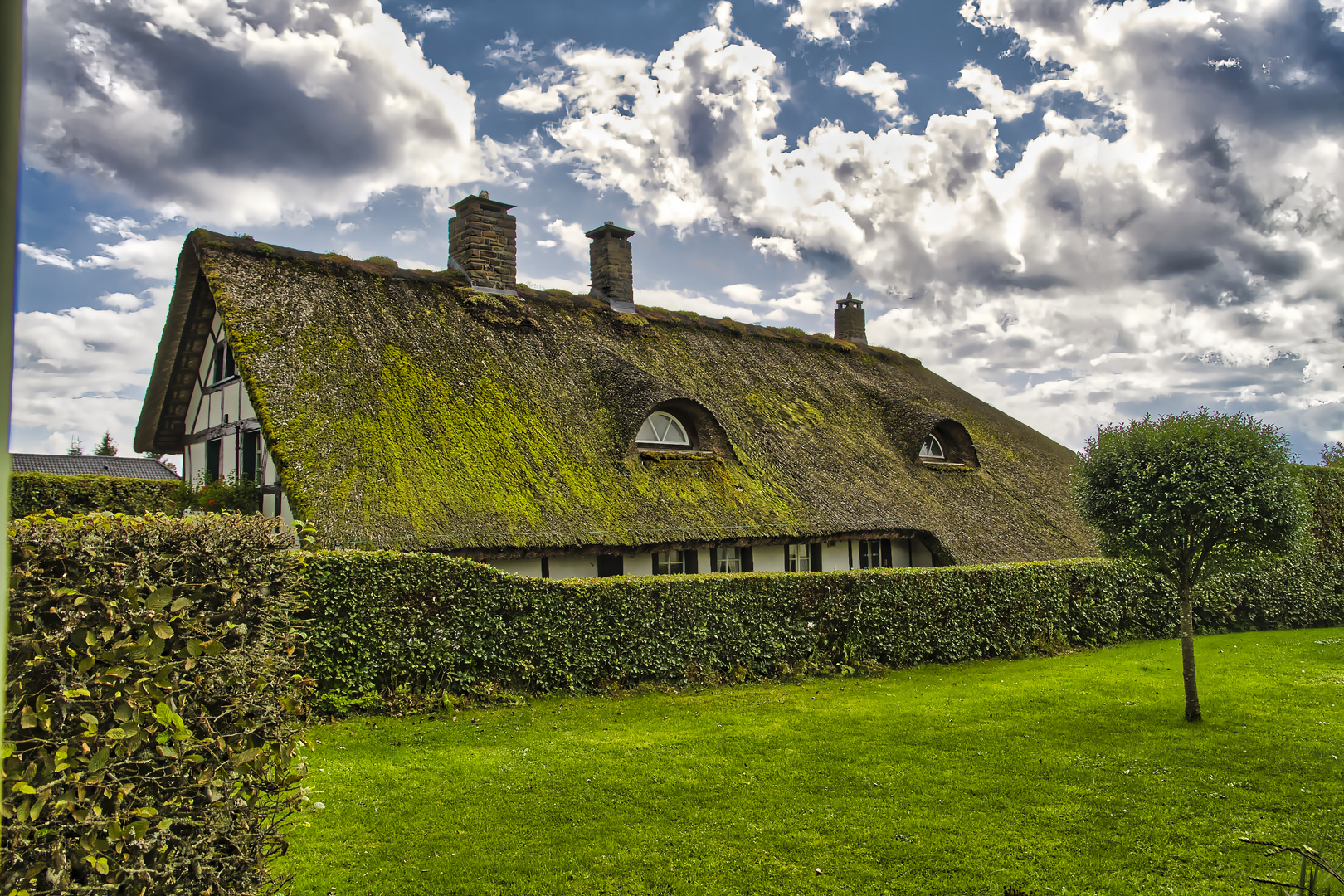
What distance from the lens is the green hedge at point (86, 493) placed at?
46.6 ft

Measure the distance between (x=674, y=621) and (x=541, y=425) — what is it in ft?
15.3

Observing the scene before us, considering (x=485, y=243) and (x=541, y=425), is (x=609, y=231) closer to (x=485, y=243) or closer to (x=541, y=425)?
(x=485, y=243)

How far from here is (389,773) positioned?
7.31 m

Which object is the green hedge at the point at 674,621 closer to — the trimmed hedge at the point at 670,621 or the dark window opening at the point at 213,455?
the trimmed hedge at the point at 670,621

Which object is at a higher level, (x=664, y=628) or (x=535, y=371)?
(x=535, y=371)

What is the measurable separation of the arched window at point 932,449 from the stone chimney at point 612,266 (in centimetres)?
808

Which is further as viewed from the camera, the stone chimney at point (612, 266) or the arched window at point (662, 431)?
the stone chimney at point (612, 266)

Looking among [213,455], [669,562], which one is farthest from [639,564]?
[213,455]

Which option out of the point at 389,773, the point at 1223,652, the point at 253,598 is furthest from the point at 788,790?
the point at 1223,652

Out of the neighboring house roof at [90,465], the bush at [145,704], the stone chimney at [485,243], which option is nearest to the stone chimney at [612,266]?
the stone chimney at [485,243]

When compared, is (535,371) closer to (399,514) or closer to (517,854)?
(399,514)

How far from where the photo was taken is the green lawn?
556 cm

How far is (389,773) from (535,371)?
915 centimetres

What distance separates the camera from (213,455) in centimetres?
1521
